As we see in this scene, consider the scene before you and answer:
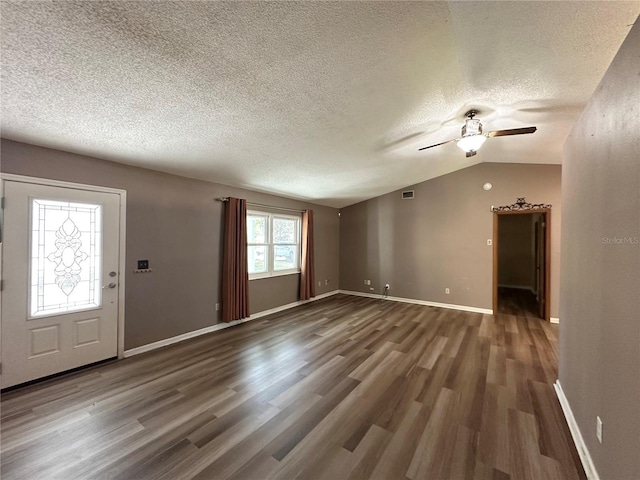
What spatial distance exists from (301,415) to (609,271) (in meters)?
2.23

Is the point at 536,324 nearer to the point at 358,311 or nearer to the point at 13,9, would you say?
the point at 358,311

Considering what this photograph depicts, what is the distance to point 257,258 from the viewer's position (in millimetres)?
4930

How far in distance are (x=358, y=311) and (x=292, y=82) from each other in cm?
433

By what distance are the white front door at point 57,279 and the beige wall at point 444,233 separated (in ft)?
17.1

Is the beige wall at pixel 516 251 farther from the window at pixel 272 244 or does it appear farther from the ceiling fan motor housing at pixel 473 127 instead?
the window at pixel 272 244

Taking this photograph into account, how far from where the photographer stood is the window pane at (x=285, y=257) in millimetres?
5344

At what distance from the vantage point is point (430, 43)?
1791 millimetres

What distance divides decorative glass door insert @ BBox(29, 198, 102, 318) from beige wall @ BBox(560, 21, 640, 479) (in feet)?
14.1

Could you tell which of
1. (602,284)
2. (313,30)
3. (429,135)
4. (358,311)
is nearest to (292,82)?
(313,30)

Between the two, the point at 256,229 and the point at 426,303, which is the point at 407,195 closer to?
the point at 426,303

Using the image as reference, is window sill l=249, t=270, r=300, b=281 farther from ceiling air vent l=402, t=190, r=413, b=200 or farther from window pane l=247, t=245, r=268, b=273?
ceiling air vent l=402, t=190, r=413, b=200

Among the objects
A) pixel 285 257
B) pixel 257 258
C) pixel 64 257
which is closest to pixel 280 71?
pixel 64 257

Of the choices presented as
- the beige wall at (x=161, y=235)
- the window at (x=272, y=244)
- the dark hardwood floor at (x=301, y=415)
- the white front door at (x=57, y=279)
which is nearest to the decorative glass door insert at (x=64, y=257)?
the white front door at (x=57, y=279)

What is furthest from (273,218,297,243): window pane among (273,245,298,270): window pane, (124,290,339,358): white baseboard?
(124,290,339,358): white baseboard
